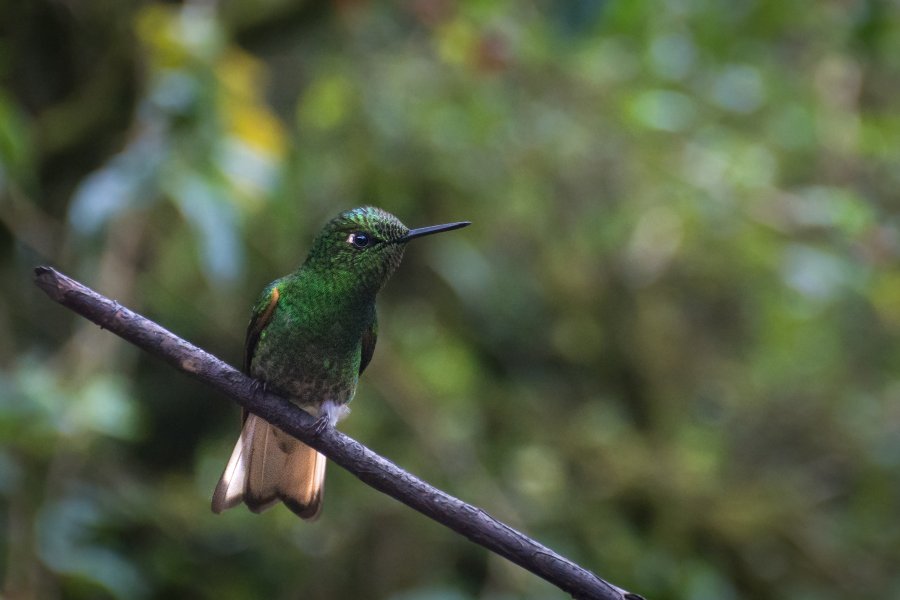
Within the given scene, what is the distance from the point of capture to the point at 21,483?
294 cm

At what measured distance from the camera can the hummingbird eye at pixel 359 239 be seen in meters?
1.76

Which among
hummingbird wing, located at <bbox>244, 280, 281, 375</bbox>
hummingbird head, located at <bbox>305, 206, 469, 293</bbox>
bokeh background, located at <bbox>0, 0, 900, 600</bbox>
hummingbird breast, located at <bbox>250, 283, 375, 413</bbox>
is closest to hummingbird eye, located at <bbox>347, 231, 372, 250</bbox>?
hummingbird head, located at <bbox>305, 206, 469, 293</bbox>

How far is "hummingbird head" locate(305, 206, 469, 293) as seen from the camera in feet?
5.67

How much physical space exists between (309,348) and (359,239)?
0.28 metres

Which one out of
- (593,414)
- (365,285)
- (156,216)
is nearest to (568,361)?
(593,414)

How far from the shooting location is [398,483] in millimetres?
1249

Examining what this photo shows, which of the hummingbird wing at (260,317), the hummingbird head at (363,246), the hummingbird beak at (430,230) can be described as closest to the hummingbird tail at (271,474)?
the hummingbird wing at (260,317)

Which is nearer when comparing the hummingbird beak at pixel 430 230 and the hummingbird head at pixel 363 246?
the hummingbird beak at pixel 430 230

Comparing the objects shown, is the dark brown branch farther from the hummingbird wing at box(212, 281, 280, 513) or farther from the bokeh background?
the bokeh background

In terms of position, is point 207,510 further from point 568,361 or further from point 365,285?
point 365,285

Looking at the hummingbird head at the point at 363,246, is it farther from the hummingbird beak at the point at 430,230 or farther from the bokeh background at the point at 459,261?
the bokeh background at the point at 459,261

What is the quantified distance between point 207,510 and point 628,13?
2177mm

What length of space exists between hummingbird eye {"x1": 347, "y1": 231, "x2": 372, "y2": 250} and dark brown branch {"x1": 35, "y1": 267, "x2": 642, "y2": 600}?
507 mm

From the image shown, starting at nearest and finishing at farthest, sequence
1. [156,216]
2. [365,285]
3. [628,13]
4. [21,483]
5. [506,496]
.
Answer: [365,285] < [21,483] < [628,13] < [156,216] < [506,496]
